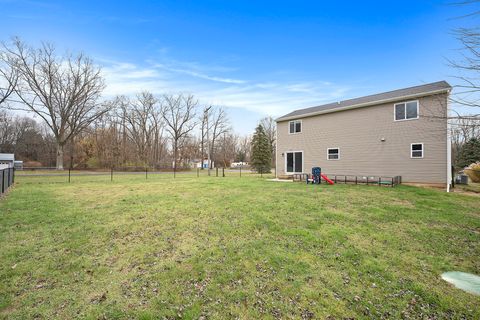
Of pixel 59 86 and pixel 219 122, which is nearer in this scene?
pixel 59 86

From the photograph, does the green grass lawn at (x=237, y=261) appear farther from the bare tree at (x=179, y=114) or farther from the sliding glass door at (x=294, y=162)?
the bare tree at (x=179, y=114)

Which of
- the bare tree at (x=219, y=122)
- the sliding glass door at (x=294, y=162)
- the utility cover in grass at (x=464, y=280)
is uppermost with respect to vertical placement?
the bare tree at (x=219, y=122)

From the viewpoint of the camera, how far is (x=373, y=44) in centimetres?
1233

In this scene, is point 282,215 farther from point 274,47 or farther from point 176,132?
point 176,132

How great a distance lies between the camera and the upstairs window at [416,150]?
1106cm

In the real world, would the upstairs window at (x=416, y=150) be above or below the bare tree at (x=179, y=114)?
below

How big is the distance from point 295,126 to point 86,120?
26.4 metres

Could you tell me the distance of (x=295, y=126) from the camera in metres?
16.5

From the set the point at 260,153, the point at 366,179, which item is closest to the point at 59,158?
the point at 260,153

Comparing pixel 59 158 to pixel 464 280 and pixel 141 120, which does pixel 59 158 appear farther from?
pixel 464 280

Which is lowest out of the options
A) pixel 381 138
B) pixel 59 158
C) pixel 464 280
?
pixel 464 280

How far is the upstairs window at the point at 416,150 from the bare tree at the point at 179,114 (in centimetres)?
3177

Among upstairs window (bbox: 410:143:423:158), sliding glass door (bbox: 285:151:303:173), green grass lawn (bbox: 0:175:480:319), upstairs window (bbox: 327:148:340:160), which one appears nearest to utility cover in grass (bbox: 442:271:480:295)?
green grass lawn (bbox: 0:175:480:319)

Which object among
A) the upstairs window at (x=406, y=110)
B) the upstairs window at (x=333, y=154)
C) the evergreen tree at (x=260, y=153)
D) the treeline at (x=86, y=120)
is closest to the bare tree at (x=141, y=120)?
the treeline at (x=86, y=120)
